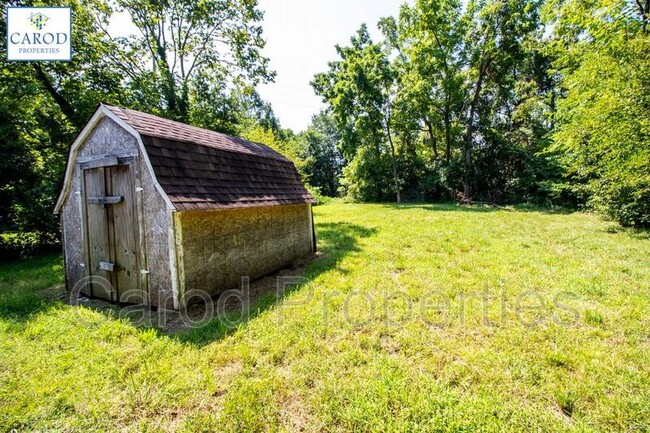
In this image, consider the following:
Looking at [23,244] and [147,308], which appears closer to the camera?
[147,308]

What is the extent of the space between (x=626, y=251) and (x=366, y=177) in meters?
19.9

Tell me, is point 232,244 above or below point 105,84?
below

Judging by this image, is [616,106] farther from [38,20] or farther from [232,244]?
[38,20]

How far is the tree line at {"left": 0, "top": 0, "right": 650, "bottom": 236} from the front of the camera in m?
8.47

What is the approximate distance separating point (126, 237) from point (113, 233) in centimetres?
35

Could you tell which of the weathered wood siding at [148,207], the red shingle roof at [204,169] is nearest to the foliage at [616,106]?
the red shingle roof at [204,169]

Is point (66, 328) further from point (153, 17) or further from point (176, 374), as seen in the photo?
point (153, 17)

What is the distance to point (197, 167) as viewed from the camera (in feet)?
16.2

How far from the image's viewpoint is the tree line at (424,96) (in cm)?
847

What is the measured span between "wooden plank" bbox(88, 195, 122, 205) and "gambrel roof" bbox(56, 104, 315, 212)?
866 millimetres

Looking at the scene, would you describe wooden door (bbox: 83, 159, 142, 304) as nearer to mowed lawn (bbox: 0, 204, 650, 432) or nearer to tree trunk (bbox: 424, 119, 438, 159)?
mowed lawn (bbox: 0, 204, 650, 432)

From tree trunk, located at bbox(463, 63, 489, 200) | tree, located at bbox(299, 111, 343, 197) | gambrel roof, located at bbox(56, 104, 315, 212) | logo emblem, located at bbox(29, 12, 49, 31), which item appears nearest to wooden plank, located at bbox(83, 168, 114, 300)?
gambrel roof, located at bbox(56, 104, 315, 212)

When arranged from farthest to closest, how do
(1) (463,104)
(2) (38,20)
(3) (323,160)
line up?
(3) (323,160), (1) (463,104), (2) (38,20)

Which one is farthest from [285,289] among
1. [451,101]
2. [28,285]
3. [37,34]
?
[451,101]
